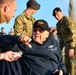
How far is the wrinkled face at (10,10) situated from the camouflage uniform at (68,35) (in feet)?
14.7

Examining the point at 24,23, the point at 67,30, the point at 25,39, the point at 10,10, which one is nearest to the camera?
the point at 10,10

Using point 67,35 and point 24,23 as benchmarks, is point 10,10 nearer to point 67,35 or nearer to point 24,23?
point 24,23

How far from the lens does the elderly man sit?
4.69 meters

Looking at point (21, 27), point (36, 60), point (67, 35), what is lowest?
point (36, 60)

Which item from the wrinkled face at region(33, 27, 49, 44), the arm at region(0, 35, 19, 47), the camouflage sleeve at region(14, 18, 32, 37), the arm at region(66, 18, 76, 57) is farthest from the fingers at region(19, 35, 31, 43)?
the arm at region(66, 18, 76, 57)

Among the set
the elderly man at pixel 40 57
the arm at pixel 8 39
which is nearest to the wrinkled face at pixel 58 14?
the elderly man at pixel 40 57

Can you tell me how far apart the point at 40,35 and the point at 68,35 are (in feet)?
8.25

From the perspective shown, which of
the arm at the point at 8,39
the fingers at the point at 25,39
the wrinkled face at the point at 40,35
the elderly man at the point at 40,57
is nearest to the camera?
the fingers at the point at 25,39

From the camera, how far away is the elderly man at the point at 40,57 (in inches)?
185

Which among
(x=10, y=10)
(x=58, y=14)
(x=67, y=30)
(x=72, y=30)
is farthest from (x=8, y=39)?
(x=58, y=14)

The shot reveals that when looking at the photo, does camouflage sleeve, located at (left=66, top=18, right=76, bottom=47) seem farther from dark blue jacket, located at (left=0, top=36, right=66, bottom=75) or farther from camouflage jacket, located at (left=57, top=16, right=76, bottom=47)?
dark blue jacket, located at (left=0, top=36, right=66, bottom=75)

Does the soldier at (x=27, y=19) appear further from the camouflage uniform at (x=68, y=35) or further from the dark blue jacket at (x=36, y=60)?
the dark blue jacket at (x=36, y=60)

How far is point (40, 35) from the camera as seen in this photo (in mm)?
5008

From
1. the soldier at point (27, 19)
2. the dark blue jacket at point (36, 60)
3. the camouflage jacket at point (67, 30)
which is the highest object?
the soldier at point (27, 19)
